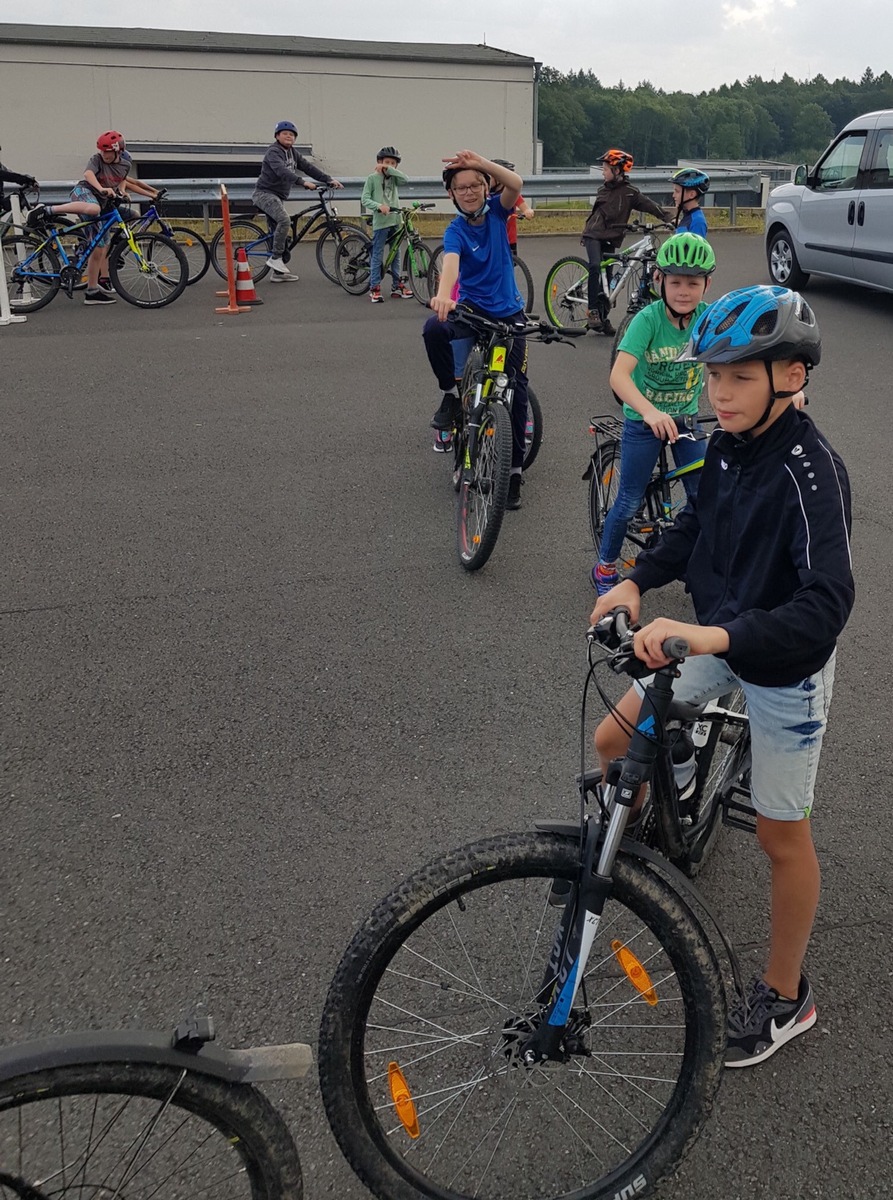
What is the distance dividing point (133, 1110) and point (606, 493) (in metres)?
4.50

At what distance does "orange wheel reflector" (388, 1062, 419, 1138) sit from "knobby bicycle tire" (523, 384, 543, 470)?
538 cm

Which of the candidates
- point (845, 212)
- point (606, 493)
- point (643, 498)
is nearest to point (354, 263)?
point (845, 212)

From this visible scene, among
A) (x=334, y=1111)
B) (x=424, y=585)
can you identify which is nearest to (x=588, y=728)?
(x=424, y=585)

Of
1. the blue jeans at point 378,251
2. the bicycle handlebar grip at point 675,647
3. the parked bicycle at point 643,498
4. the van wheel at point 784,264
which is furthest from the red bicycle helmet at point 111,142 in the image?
the bicycle handlebar grip at point 675,647

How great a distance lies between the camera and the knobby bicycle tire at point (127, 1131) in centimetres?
168

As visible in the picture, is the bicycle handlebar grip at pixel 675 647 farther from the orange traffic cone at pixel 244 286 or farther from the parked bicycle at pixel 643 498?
the orange traffic cone at pixel 244 286

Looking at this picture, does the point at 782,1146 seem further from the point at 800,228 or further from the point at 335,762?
the point at 800,228

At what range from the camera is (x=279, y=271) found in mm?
14945

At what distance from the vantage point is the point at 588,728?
14.1 feet

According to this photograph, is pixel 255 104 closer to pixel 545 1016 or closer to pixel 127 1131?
pixel 545 1016

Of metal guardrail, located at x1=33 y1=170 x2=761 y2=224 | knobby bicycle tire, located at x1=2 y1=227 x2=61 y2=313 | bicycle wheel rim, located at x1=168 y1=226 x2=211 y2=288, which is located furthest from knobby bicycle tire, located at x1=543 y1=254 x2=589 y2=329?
knobby bicycle tire, located at x1=2 y1=227 x2=61 y2=313

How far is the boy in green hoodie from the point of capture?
13.4 metres

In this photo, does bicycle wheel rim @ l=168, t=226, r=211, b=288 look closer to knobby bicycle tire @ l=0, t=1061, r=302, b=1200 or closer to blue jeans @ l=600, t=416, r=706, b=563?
blue jeans @ l=600, t=416, r=706, b=563

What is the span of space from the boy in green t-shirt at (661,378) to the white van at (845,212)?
850cm
